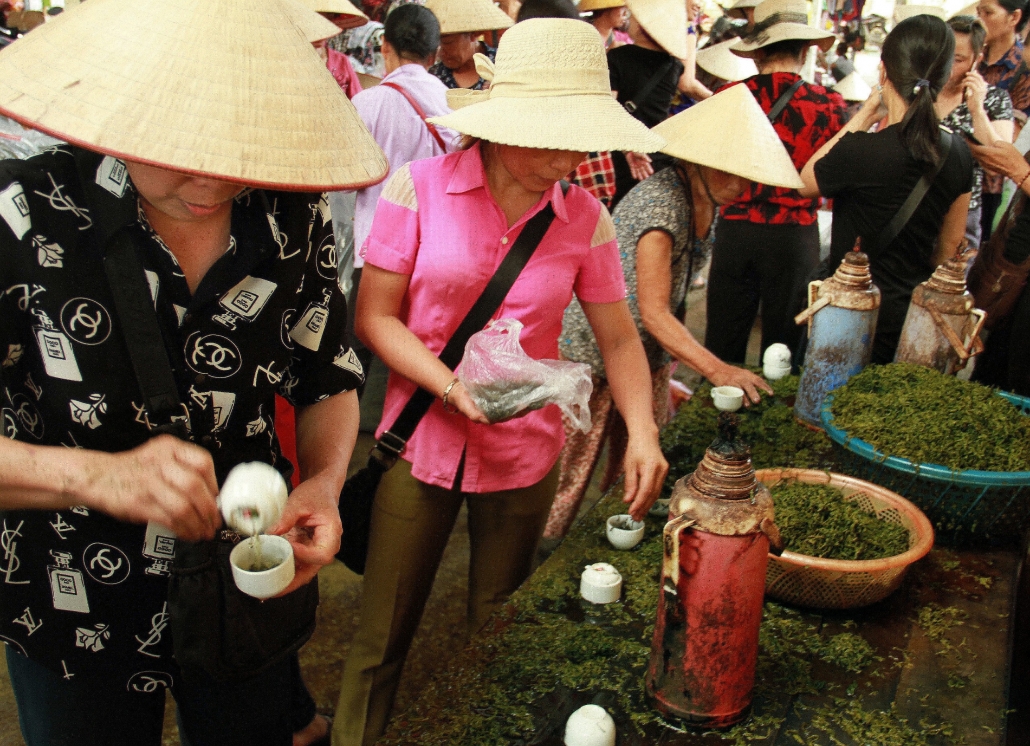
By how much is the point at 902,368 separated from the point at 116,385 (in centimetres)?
187

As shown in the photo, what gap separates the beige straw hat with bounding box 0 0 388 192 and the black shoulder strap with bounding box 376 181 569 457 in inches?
32.4

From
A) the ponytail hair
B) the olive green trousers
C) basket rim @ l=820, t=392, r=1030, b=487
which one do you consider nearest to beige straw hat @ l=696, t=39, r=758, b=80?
the ponytail hair

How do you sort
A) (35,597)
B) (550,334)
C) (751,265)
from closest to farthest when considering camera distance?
(35,597) < (550,334) < (751,265)

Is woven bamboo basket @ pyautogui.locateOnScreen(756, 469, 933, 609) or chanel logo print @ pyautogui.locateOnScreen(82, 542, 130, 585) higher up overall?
chanel logo print @ pyautogui.locateOnScreen(82, 542, 130, 585)

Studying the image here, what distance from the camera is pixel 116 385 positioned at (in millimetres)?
1160

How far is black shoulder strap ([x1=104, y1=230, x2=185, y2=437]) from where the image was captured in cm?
112

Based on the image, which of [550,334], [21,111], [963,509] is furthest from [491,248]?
[963,509]

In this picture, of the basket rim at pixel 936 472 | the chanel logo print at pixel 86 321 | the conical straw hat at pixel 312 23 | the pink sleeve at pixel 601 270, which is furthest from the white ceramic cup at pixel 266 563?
the conical straw hat at pixel 312 23

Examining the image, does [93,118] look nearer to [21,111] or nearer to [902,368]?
[21,111]

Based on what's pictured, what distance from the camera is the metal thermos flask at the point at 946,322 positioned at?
7.31 ft

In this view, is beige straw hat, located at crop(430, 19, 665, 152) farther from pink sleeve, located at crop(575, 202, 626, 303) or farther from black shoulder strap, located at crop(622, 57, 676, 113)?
black shoulder strap, located at crop(622, 57, 676, 113)

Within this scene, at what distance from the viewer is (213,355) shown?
4.03 ft

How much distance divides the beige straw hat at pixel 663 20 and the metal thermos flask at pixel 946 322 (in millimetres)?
2267

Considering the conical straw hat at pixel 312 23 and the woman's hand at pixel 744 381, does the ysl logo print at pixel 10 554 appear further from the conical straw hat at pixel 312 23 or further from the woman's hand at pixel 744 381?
the conical straw hat at pixel 312 23
